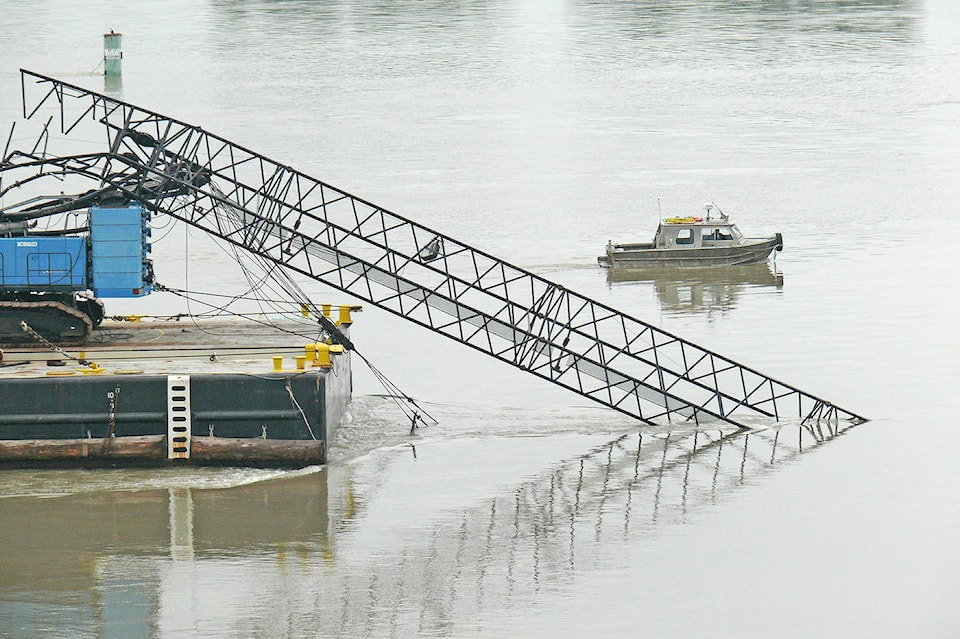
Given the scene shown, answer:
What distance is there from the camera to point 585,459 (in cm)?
3288

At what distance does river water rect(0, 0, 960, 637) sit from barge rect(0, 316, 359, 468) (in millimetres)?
661

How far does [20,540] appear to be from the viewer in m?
27.4

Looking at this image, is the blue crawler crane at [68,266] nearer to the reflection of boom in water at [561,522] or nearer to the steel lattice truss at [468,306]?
the steel lattice truss at [468,306]

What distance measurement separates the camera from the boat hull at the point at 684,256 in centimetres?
5619

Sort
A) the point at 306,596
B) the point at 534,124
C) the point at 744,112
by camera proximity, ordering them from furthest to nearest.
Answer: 1. the point at 744,112
2. the point at 534,124
3. the point at 306,596

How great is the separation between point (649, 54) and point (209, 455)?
106 meters

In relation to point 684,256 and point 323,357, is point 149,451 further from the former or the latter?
point 684,256

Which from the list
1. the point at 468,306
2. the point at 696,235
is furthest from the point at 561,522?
Result: the point at 696,235

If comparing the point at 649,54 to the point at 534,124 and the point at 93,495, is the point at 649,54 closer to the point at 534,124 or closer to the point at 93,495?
the point at 534,124

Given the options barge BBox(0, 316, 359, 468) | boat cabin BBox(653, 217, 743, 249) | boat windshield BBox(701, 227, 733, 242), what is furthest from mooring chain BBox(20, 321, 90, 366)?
boat windshield BBox(701, 227, 733, 242)

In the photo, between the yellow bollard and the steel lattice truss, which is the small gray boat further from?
the yellow bollard

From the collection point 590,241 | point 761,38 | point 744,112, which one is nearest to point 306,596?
point 590,241

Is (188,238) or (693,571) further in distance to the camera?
(188,238)

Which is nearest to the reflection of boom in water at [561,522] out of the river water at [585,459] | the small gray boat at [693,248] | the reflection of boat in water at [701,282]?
the river water at [585,459]
